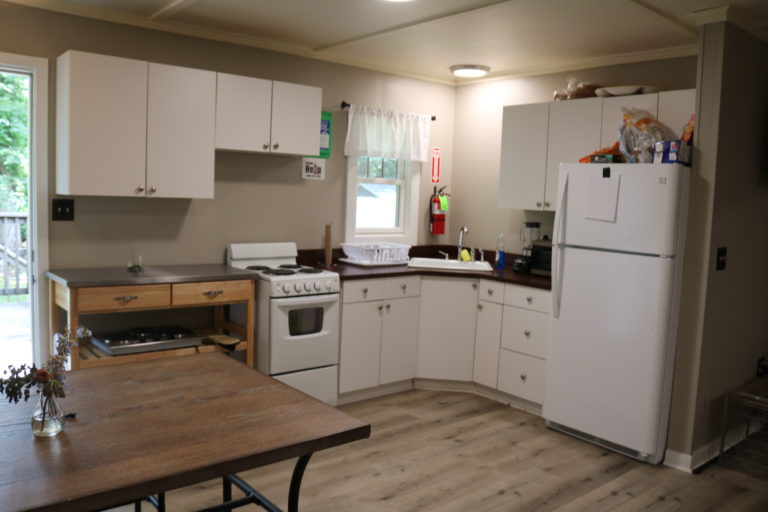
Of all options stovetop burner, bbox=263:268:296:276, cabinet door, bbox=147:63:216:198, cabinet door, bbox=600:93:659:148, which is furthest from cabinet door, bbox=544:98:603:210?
cabinet door, bbox=147:63:216:198

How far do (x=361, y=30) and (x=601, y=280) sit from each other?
206 centimetres

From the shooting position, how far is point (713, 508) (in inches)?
121

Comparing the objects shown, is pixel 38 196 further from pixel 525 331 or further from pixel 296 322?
pixel 525 331

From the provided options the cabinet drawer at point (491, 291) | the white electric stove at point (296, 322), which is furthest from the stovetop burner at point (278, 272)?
the cabinet drawer at point (491, 291)

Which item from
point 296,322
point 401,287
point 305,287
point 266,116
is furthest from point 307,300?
point 266,116

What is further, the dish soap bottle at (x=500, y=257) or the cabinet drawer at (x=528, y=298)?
the dish soap bottle at (x=500, y=257)

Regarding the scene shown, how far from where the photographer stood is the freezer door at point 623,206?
334 cm

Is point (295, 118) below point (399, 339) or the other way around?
the other way around

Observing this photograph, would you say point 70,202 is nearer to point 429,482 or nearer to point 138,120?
point 138,120

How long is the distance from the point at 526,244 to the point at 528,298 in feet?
2.62

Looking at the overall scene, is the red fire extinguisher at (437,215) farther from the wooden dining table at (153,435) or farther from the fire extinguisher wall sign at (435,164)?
the wooden dining table at (153,435)

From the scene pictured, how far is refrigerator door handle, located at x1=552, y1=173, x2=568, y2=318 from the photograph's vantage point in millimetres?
3754

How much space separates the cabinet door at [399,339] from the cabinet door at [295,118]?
1211 mm

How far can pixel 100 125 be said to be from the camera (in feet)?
11.4
